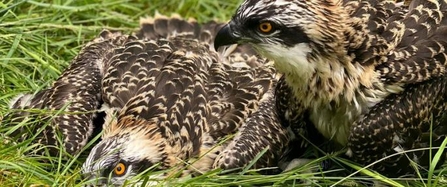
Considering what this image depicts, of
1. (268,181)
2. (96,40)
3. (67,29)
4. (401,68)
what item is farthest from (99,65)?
(401,68)

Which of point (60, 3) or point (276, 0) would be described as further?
point (60, 3)

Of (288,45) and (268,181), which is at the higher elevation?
(288,45)

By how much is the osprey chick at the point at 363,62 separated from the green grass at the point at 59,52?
30 centimetres

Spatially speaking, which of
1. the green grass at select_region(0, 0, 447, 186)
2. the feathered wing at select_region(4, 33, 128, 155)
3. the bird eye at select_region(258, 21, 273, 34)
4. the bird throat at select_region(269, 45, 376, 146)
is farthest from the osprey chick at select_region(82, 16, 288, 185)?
the bird eye at select_region(258, 21, 273, 34)

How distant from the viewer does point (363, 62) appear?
718 centimetres

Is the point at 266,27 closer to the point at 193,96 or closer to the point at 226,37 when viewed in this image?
the point at 226,37

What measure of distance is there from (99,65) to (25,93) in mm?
596

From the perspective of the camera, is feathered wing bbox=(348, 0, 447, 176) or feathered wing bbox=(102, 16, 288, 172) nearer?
feathered wing bbox=(348, 0, 447, 176)

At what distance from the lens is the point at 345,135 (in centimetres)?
756

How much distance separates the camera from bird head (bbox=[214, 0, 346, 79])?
6.98 m

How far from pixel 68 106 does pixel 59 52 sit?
4.45 feet

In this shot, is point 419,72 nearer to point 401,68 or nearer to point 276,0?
point 401,68

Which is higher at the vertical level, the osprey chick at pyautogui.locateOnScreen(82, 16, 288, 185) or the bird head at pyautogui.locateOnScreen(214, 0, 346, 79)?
the bird head at pyautogui.locateOnScreen(214, 0, 346, 79)

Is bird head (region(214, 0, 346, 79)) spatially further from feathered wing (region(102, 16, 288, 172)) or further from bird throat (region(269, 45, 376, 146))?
feathered wing (region(102, 16, 288, 172))
